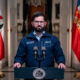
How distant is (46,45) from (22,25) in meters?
12.0

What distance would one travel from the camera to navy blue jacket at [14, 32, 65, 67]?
2.14 metres

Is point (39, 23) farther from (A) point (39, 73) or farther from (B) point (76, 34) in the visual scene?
(B) point (76, 34)

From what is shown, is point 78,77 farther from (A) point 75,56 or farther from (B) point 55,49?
(B) point 55,49

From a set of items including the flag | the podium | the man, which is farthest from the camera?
the flag

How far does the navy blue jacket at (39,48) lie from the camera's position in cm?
214

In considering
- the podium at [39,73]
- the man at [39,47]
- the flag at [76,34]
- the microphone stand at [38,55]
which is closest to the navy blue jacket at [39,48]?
the man at [39,47]

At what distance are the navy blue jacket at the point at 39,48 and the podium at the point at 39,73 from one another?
305 mm

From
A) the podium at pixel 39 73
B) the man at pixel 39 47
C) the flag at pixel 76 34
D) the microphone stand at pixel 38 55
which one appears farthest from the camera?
the flag at pixel 76 34

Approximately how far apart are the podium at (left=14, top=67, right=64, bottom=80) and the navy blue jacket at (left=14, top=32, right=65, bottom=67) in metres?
0.30

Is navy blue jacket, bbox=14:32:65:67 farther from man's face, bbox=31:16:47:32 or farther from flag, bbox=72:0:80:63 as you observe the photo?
flag, bbox=72:0:80:63

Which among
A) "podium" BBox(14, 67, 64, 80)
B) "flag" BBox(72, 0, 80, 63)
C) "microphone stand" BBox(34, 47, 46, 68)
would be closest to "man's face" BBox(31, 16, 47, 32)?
"microphone stand" BBox(34, 47, 46, 68)

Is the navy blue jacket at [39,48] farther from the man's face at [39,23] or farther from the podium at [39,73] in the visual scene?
the podium at [39,73]

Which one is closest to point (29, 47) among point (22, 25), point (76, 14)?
point (76, 14)

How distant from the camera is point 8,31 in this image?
5883 mm
